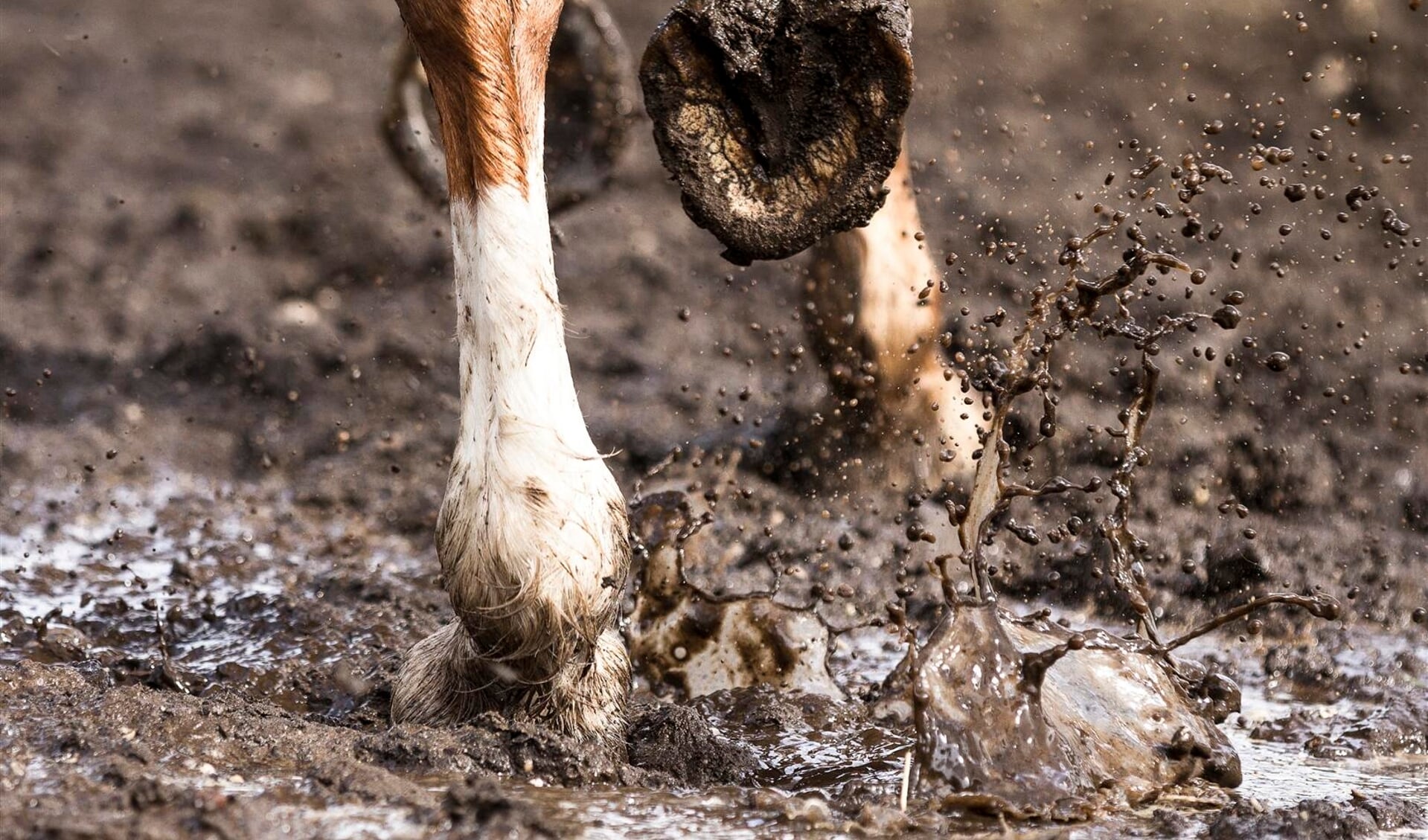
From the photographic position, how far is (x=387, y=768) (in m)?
3.47

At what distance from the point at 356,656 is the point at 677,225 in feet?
18.2

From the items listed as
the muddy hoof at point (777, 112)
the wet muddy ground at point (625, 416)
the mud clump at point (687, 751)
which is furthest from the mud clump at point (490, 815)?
the muddy hoof at point (777, 112)

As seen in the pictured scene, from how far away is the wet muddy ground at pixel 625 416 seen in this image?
11.6 feet

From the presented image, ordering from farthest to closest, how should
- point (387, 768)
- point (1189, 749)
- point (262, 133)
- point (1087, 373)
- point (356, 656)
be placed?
1. point (262, 133)
2. point (1087, 373)
3. point (356, 656)
4. point (1189, 749)
5. point (387, 768)

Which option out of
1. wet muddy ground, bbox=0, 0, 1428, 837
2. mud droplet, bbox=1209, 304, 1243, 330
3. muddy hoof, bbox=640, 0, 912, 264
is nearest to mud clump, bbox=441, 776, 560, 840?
wet muddy ground, bbox=0, 0, 1428, 837

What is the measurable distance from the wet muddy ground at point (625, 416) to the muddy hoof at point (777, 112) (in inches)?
37.0

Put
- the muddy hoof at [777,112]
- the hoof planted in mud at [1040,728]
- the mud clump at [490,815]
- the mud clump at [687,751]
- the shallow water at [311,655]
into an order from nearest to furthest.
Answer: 1. the mud clump at [490,815]
2. the shallow water at [311,655]
3. the hoof planted in mud at [1040,728]
4. the mud clump at [687,751]
5. the muddy hoof at [777,112]

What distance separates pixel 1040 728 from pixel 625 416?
4271 mm

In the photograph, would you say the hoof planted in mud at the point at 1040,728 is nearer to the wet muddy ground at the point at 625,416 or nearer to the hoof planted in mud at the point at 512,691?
the wet muddy ground at the point at 625,416

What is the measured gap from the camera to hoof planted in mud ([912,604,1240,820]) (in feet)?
11.4

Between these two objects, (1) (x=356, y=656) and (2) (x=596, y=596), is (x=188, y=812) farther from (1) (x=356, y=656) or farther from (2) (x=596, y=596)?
(1) (x=356, y=656)

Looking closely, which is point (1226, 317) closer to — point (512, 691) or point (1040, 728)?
point (1040, 728)

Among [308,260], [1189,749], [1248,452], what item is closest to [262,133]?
[308,260]

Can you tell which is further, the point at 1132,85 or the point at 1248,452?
the point at 1132,85
